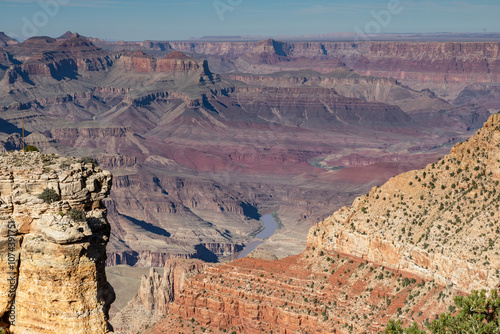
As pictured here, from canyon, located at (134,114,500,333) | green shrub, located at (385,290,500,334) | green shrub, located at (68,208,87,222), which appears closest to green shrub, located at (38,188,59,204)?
green shrub, located at (68,208,87,222)

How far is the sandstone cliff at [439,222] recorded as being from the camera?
141 ft

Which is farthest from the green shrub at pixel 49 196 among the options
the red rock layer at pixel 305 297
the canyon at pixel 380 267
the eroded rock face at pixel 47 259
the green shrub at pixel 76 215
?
the red rock layer at pixel 305 297

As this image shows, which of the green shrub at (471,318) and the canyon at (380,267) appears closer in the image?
the green shrub at (471,318)

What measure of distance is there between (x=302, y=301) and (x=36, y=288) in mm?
34088

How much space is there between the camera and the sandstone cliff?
42.9 metres

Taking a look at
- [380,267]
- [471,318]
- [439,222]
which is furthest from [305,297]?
[471,318]

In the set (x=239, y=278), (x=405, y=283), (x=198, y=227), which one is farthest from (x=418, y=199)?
(x=198, y=227)

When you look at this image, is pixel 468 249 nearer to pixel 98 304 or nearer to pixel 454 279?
pixel 454 279

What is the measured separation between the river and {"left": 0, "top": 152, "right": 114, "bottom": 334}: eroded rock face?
135m

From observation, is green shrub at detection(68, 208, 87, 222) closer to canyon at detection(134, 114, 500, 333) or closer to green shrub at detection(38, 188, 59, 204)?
green shrub at detection(38, 188, 59, 204)

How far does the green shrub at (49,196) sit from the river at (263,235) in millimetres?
135475

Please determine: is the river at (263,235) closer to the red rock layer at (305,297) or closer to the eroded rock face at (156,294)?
Answer: the eroded rock face at (156,294)

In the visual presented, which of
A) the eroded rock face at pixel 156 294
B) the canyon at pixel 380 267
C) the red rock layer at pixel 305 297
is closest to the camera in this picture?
the canyon at pixel 380 267

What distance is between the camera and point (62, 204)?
1948cm
